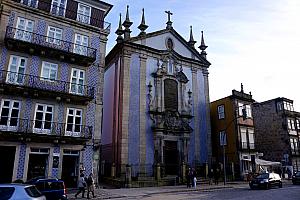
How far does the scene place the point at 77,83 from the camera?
2336cm

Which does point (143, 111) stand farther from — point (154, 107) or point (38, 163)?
point (38, 163)

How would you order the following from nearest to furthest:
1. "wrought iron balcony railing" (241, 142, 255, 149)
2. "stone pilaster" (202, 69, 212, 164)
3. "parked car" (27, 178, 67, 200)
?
1. "parked car" (27, 178, 67, 200)
2. "stone pilaster" (202, 69, 212, 164)
3. "wrought iron balcony railing" (241, 142, 255, 149)

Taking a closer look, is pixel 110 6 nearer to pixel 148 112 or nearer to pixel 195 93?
pixel 148 112

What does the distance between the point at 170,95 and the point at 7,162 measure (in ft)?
61.3

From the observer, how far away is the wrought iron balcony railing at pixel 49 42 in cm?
2101

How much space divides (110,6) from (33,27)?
781 centimetres

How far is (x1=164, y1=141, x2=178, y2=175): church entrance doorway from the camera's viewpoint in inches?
1152

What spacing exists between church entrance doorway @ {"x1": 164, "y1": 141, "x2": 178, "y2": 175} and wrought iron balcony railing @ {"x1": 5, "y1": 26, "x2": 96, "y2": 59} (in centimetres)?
1342

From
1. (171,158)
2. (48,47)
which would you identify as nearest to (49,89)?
(48,47)

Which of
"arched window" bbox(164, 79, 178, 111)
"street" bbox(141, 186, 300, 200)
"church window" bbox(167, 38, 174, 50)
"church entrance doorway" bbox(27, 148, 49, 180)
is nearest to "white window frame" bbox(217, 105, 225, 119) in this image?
"arched window" bbox(164, 79, 178, 111)

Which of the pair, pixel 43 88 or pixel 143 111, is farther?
pixel 143 111

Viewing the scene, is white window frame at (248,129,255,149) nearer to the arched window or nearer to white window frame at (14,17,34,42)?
the arched window

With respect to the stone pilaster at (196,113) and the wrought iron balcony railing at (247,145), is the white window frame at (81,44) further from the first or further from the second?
the wrought iron balcony railing at (247,145)

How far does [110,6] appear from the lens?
26062mm
